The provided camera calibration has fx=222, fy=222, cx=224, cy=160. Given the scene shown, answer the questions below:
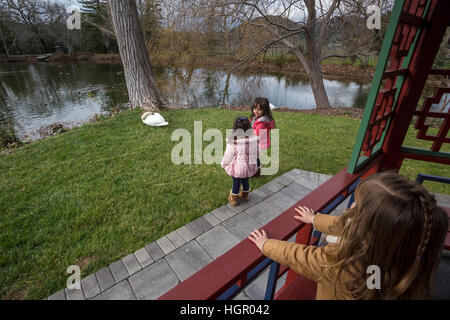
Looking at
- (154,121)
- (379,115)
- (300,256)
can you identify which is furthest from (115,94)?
(300,256)

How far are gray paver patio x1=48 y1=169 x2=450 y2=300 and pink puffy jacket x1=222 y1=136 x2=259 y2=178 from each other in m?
0.51

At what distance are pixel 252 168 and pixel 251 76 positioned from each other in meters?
7.20

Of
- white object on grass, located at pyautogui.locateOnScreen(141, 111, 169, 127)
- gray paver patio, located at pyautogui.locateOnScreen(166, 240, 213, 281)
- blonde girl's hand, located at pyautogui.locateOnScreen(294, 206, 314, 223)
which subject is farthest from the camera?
white object on grass, located at pyautogui.locateOnScreen(141, 111, 169, 127)

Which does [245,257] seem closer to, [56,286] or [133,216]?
[56,286]

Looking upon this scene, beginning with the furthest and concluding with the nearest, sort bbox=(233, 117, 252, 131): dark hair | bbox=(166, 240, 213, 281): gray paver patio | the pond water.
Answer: the pond water < bbox=(233, 117, 252, 131): dark hair < bbox=(166, 240, 213, 281): gray paver patio

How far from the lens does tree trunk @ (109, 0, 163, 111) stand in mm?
6168

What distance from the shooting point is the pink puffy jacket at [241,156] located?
285 centimetres

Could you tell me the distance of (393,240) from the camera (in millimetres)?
815

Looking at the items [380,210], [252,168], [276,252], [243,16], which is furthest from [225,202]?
[243,16]

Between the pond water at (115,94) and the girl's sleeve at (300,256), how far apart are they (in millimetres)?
7941

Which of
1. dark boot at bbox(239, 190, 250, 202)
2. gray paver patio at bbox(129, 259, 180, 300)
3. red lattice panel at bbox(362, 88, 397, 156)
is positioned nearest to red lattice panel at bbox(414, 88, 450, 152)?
red lattice panel at bbox(362, 88, 397, 156)

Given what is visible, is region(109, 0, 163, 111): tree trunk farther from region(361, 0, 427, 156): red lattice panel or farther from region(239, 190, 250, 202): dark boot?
region(361, 0, 427, 156): red lattice panel

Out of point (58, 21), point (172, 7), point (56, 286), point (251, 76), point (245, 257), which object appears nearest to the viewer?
point (245, 257)

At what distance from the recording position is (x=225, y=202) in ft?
10.3
